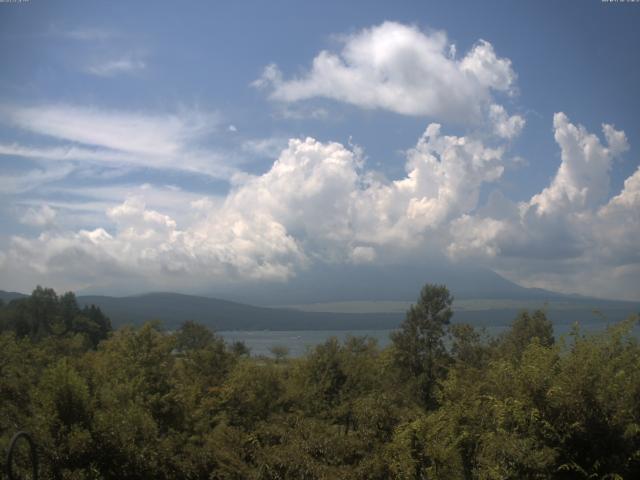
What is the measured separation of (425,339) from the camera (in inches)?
1970

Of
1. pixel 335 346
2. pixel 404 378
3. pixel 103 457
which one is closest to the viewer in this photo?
pixel 103 457

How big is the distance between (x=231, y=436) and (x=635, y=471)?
11923 mm

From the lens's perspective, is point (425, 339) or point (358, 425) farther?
point (425, 339)

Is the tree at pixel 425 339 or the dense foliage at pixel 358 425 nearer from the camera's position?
the dense foliage at pixel 358 425

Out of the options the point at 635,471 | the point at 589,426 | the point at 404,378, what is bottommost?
the point at 404,378

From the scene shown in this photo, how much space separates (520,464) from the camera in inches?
500

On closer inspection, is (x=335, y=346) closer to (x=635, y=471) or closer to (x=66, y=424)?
(x=66, y=424)

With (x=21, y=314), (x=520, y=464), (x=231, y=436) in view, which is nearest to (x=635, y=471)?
(x=520, y=464)

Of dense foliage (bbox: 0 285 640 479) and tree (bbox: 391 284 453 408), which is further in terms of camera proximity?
tree (bbox: 391 284 453 408)

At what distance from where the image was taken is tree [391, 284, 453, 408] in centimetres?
4775

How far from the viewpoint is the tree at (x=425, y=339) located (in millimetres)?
47750

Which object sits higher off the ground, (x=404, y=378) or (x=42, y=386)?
(x=42, y=386)

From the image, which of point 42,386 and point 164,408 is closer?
point 42,386

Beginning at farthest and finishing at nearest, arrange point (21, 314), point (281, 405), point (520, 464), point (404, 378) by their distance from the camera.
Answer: point (21, 314) → point (404, 378) → point (281, 405) → point (520, 464)
